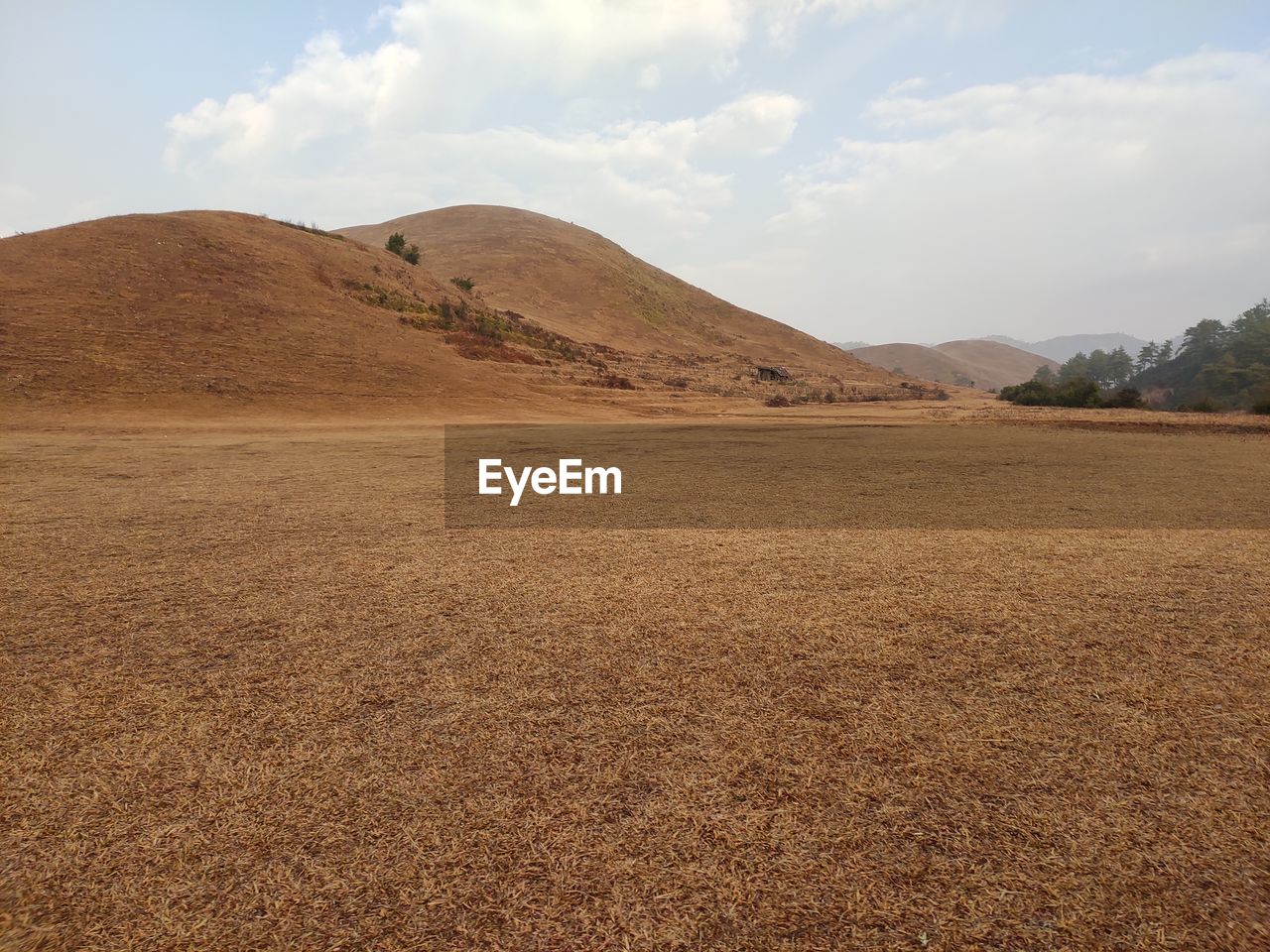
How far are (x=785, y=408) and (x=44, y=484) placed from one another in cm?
2663

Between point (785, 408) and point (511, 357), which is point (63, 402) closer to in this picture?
point (511, 357)

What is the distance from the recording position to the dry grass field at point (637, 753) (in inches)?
79.7

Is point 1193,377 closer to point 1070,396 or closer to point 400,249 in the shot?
point 1070,396

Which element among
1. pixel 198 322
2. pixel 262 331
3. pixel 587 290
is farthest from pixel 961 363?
pixel 198 322

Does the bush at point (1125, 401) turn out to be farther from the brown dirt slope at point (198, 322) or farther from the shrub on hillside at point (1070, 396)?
the brown dirt slope at point (198, 322)

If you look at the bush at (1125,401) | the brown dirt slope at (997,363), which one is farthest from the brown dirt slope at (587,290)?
the brown dirt slope at (997,363)

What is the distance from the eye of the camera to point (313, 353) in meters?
28.8

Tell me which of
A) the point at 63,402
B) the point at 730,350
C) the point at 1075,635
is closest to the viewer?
the point at 1075,635

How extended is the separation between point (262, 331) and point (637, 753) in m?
33.0

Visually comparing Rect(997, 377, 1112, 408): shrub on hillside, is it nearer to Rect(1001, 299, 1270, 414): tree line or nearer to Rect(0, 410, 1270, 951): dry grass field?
Rect(1001, 299, 1270, 414): tree line

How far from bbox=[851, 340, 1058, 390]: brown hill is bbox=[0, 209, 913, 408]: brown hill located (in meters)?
115

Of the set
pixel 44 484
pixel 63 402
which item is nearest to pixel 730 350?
pixel 63 402

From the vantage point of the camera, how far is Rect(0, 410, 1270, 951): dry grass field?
6.64 feet

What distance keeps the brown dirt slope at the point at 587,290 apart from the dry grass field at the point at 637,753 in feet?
171
